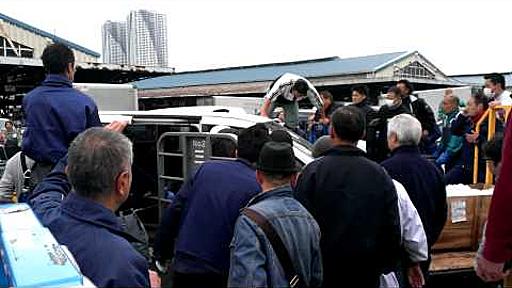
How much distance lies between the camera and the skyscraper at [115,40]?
38.4 meters

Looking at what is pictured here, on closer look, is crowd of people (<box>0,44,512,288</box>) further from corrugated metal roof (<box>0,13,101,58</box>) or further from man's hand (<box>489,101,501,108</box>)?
corrugated metal roof (<box>0,13,101,58</box>)

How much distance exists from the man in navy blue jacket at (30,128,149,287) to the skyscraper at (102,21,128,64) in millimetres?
35900

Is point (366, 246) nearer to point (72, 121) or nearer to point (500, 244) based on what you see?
point (500, 244)

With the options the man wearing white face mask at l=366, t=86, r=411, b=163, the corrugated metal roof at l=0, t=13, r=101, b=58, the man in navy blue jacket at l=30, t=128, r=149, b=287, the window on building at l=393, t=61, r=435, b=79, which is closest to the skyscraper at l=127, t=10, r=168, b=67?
the corrugated metal roof at l=0, t=13, r=101, b=58

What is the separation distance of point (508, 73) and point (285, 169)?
91.8 feet

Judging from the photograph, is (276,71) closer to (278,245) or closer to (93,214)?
(278,245)

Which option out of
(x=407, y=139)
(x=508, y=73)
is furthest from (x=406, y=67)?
(x=407, y=139)

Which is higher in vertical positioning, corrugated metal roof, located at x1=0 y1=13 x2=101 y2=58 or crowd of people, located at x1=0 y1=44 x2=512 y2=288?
corrugated metal roof, located at x1=0 y1=13 x2=101 y2=58

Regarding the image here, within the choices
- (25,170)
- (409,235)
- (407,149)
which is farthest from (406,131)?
(25,170)

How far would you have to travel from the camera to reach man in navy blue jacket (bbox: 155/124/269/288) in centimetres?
345

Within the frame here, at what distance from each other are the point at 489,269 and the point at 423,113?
5.52 metres

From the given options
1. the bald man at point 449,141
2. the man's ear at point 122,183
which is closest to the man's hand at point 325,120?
the bald man at point 449,141

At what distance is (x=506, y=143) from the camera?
2.32 m

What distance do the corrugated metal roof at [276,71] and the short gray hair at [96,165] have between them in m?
19.6
